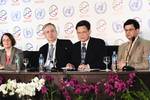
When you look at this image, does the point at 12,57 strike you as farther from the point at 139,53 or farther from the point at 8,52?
the point at 139,53

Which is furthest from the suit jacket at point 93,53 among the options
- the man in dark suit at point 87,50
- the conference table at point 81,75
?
the conference table at point 81,75

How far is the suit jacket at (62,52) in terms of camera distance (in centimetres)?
571

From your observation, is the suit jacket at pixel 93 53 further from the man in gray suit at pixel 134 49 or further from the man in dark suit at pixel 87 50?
the man in gray suit at pixel 134 49

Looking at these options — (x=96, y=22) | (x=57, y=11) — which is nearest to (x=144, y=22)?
(x=96, y=22)

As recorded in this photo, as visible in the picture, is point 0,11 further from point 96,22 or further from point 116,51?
point 116,51

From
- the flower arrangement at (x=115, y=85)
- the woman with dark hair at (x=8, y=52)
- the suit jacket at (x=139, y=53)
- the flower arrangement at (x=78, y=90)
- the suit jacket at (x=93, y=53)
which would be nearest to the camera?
the flower arrangement at (x=115, y=85)

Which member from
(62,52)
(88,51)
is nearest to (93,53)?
(88,51)

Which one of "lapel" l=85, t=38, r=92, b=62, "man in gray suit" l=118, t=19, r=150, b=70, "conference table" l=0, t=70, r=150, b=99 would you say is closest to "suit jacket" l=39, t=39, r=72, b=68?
"lapel" l=85, t=38, r=92, b=62

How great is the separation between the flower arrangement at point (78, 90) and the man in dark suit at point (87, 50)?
1567 millimetres

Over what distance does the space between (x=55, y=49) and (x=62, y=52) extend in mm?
125

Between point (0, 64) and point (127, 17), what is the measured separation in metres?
2.05

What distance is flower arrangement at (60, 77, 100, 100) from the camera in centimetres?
347

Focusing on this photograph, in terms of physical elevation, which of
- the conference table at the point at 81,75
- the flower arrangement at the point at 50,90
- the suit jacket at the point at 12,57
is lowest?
the flower arrangement at the point at 50,90

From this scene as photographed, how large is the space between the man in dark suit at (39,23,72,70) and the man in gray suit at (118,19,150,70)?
34.9 inches
